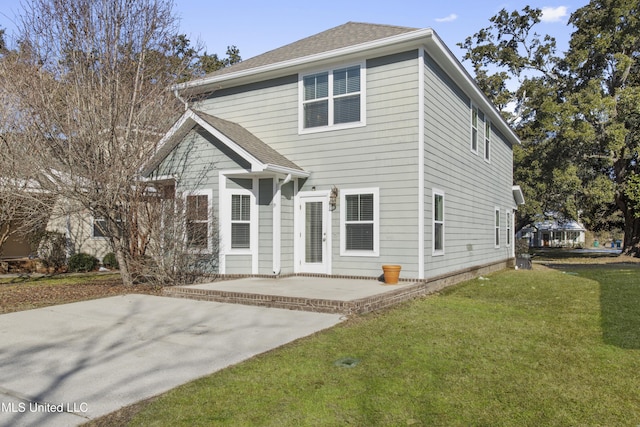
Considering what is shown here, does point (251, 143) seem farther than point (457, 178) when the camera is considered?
No

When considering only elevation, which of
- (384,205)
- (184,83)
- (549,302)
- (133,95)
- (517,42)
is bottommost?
(549,302)

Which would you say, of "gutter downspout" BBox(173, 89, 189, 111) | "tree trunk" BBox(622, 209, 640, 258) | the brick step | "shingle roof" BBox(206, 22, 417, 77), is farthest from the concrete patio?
"tree trunk" BBox(622, 209, 640, 258)

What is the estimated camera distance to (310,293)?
8336 millimetres

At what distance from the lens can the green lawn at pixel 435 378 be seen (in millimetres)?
3484

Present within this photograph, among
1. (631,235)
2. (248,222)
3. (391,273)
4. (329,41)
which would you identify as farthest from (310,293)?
(631,235)

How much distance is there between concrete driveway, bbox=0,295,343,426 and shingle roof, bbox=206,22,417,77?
21.6 feet

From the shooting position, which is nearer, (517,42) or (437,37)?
(437,37)

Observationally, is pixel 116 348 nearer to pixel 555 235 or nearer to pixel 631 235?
pixel 631 235

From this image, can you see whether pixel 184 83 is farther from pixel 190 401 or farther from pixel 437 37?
pixel 190 401

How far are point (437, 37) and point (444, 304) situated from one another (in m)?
5.72

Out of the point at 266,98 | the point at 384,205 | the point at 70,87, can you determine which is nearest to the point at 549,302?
the point at 384,205

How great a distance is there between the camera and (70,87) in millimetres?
9703

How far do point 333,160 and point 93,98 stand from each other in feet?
17.7

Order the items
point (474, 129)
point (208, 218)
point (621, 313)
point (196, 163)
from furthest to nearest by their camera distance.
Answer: point (474, 129) < point (196, 163) < point (208, 218) < point (621, 313)
